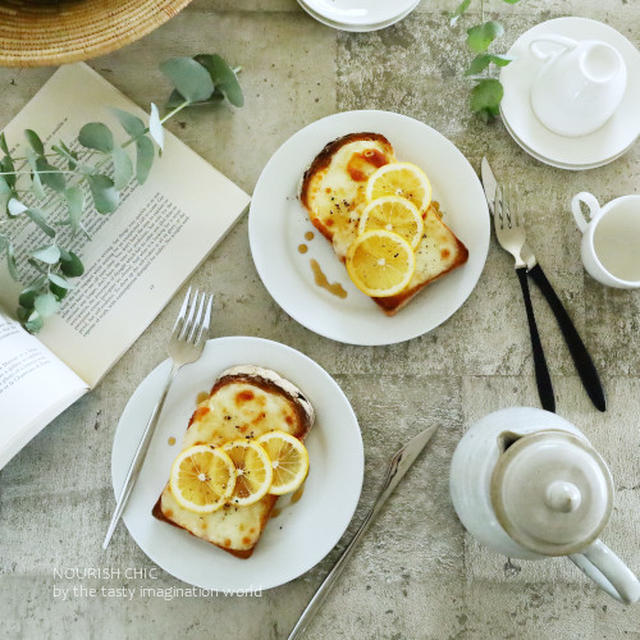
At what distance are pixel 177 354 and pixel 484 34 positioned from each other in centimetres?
68

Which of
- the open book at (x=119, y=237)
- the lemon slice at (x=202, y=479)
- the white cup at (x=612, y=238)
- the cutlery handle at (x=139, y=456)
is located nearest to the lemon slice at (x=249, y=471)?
the lemon slice at (x=202, y=479)

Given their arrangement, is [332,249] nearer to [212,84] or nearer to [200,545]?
[212,84]

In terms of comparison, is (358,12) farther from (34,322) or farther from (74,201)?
(34,322)

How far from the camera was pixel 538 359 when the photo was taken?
1128mm

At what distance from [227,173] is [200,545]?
0.62 m

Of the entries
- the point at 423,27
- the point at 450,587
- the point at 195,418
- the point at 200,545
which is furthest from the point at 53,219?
the point at 450,587

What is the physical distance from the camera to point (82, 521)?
44.3 inches

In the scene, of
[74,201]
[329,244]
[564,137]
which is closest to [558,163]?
[564,137]

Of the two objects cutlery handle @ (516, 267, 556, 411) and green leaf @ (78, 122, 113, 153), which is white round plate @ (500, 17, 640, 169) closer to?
cutlery handle @ (516, 267, 556, 411)

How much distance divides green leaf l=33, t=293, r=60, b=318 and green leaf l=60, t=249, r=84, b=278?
5cm

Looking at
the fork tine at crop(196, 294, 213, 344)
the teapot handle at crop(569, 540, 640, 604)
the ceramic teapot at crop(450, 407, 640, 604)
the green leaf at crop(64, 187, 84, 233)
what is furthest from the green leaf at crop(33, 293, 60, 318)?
the teapot handle at crop(569, 540, 640, 604)

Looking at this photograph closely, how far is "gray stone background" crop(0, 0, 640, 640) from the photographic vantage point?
44.0 inches

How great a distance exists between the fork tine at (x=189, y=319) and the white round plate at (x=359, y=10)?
20.2 inches

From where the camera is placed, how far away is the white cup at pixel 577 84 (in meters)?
1.04
